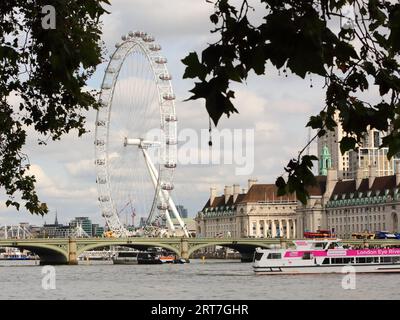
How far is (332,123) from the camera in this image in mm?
6008

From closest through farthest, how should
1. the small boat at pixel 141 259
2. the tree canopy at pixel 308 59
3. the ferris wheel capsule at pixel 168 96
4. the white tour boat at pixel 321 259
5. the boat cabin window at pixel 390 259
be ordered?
the tree canopy at pixel 308 59
the white tour boat at pixel 321 259
the boat cabin window at pixel 390 259
the ferris wheel capsule at pixel 168 96
the small boat at pixel 141 259

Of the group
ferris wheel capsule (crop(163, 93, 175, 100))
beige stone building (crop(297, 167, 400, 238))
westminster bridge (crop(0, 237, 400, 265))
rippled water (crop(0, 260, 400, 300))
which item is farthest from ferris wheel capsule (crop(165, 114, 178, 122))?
beige stone building (crop(297, 167, 400, 238))

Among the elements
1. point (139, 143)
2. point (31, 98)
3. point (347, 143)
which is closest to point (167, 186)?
point (139, 143)

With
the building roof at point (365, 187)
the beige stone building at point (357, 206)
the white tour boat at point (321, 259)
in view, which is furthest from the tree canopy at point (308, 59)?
the building roof at point (365, 187)

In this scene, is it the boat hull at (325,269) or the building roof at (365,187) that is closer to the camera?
the boat hull at (325,269)

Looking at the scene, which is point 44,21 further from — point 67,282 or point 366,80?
point 67,282

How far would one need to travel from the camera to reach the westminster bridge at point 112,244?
109125mm

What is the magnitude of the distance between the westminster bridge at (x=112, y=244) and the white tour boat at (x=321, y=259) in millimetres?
27190

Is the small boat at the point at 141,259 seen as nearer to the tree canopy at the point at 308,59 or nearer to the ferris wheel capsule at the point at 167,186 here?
the ferris wheel capsule at the point at 167,186

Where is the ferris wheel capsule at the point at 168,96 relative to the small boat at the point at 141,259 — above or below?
above

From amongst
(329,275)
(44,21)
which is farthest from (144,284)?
(44,21)

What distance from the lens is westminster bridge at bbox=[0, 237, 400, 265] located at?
109125mm
